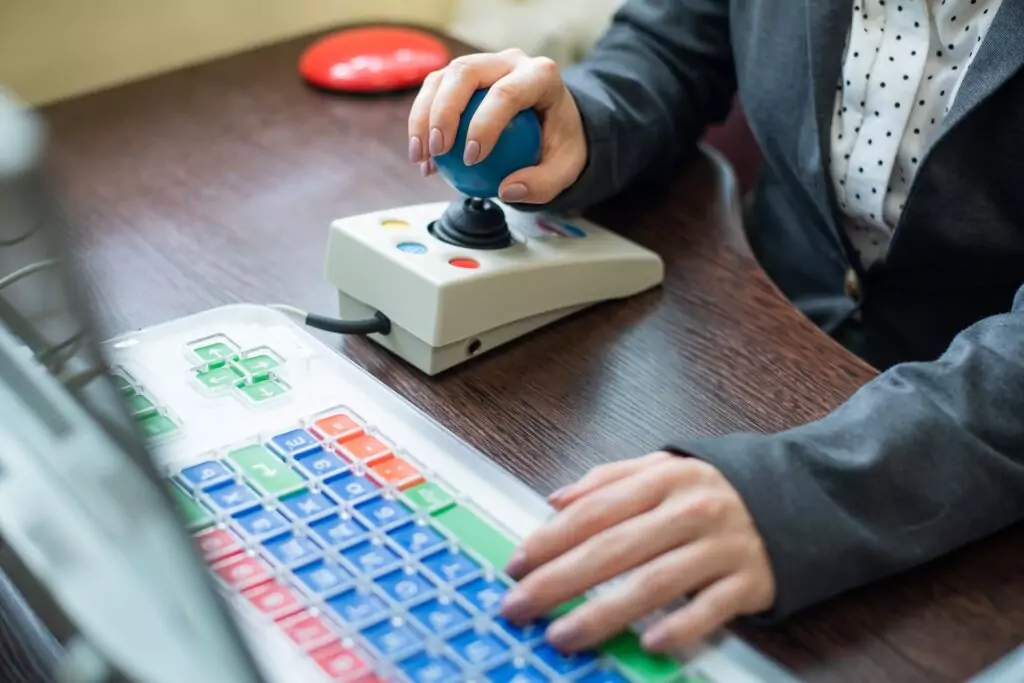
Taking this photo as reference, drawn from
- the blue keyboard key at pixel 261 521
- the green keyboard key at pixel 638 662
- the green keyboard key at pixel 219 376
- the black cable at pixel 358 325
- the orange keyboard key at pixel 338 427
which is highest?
the black cable at pixel 358 325

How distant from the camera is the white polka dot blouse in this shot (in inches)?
29.2

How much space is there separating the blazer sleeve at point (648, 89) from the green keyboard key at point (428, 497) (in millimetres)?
254

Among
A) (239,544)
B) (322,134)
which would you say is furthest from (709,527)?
(322,134)

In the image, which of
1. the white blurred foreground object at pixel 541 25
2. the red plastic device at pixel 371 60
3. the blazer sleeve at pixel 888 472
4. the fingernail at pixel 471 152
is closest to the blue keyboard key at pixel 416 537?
the blazer sleeve at pixel 888 472

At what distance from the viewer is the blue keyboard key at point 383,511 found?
1.64 feet

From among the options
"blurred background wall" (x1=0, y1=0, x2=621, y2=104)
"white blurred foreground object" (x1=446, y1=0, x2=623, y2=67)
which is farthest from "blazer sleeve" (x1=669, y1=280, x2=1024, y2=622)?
"white blurred foreground object" (x1=446, y1=0, x2=623, y2=67)

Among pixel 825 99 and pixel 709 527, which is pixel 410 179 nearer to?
pixel 825 99

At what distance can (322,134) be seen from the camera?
2.99ft

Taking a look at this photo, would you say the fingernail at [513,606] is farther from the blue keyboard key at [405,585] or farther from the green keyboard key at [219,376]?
the green keyboard key at [219,376]

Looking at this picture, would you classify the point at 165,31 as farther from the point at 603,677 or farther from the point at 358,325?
the point at 603,677

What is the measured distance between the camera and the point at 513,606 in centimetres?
45

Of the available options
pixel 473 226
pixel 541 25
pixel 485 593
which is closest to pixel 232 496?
pixel 485 593

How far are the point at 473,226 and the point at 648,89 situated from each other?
23 cm

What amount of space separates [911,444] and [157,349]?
1.25 ft
